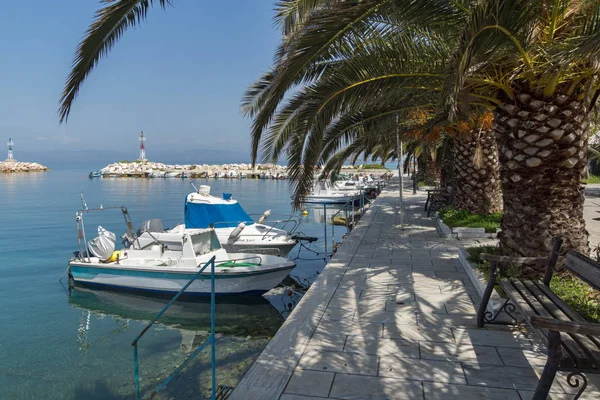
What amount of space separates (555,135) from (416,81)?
2165 millimetres

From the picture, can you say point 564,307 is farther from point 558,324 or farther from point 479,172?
point 479,172

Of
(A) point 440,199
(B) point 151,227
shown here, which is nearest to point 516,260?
(A) point 440,199

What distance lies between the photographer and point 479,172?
12.0m

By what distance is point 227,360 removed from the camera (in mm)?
7918

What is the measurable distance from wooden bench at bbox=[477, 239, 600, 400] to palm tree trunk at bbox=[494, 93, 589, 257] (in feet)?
4.81

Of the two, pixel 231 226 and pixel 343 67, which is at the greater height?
pixel 343 67

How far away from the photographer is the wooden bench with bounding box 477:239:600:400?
2.90 m

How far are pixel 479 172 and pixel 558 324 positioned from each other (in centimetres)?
984

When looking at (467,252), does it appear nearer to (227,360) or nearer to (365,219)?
(227,360)

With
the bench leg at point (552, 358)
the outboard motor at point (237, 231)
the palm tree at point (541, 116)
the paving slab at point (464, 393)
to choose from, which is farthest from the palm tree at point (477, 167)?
the bench leg at point (552, 358)

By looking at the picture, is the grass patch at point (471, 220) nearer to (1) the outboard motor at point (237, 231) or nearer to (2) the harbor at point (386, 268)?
(2) the harbor at point (386, 268)

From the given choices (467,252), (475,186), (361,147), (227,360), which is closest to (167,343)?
(227,360)

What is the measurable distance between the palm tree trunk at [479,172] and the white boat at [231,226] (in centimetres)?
548

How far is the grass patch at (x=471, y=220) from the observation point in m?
10.9
